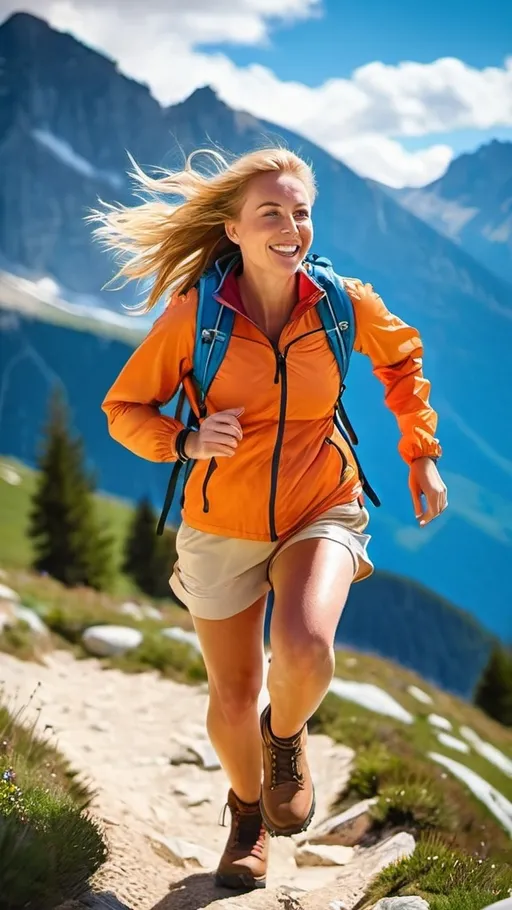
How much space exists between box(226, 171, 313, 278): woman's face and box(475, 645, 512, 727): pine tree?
1241 inches

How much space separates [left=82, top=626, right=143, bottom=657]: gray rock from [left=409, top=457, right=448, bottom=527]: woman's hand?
6.90 metres

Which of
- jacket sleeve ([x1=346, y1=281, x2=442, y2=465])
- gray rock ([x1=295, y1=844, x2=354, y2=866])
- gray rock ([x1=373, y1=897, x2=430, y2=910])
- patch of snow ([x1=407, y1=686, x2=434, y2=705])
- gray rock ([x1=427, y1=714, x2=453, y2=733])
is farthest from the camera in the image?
patch of snow ([x1=407, y1=686, x2=434, y2=705])

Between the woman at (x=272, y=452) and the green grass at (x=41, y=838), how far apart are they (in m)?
0.80

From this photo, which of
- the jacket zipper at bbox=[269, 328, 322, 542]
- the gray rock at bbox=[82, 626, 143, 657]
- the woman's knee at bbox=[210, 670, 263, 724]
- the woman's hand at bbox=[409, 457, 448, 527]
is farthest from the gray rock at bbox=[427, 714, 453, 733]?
the jacket zipper at bbox=[269, 328, 322, 542]

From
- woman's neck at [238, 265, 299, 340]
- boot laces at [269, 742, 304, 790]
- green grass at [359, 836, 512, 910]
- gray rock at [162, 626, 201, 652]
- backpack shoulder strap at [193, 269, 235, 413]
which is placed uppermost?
woman's neck at [238, 265, 299, 340]

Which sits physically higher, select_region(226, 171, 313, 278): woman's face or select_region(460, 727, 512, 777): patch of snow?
select_region(226, 171, 313, 278): woman's face

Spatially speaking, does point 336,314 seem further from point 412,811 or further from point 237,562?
point 412,811

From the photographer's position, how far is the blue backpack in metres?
4.05

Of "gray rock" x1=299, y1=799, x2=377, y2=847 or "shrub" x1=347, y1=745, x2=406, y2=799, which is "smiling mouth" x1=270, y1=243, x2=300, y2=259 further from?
"shrub" x1=347, y1=745, x2=406, y2=799

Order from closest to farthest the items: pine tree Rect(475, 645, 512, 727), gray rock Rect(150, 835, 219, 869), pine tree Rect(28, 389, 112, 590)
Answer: gray rock Rect(150, 835, 219, 869)
pine tree Rect(475, 645, 512, 727)
pine tree Rect(28, 389, 112, 590)

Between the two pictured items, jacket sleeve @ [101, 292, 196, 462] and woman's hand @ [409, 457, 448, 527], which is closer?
jacket sleeve @ [101, 292, 196, 462]

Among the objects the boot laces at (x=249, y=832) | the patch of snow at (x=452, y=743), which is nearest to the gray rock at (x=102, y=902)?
the boot laces at (x=249, y=832)

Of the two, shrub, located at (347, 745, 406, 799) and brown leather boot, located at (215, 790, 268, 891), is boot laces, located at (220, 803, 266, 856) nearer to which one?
brown leather boot, located at (215, 790, 268, 891)

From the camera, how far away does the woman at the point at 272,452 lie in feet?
13.1
